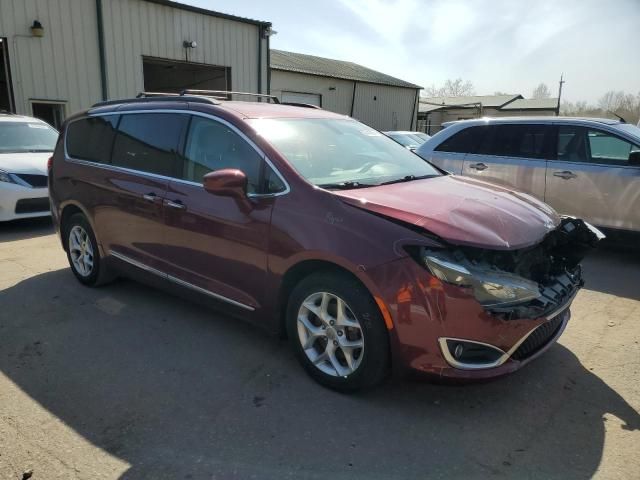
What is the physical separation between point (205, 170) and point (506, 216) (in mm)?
2077

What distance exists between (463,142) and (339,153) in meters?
4.05

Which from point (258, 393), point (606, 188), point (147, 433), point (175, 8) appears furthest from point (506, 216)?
point (175, 8)

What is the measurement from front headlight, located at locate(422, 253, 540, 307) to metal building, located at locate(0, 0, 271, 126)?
40.7 feet

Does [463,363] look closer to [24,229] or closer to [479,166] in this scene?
[479,166]

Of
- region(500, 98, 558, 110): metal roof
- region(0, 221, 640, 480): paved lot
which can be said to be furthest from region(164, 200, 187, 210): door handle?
region(500, 98, 558, 110): metal roof

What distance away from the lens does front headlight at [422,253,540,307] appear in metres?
2.59

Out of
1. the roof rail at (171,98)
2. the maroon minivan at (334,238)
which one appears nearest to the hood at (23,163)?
the roof rail at (171,98)

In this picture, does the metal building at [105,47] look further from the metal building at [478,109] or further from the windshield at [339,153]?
the metal building at [478,109]

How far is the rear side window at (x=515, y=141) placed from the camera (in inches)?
258

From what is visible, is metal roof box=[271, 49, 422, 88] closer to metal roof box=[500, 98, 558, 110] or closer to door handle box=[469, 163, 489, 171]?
metal roof box=[500, 98, 558, 110]

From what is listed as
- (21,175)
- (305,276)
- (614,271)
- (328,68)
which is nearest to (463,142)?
(614,271)

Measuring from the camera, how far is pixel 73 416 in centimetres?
286

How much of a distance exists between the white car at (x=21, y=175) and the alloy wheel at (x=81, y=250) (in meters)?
3.04

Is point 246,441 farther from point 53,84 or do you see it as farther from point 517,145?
point 53,84
